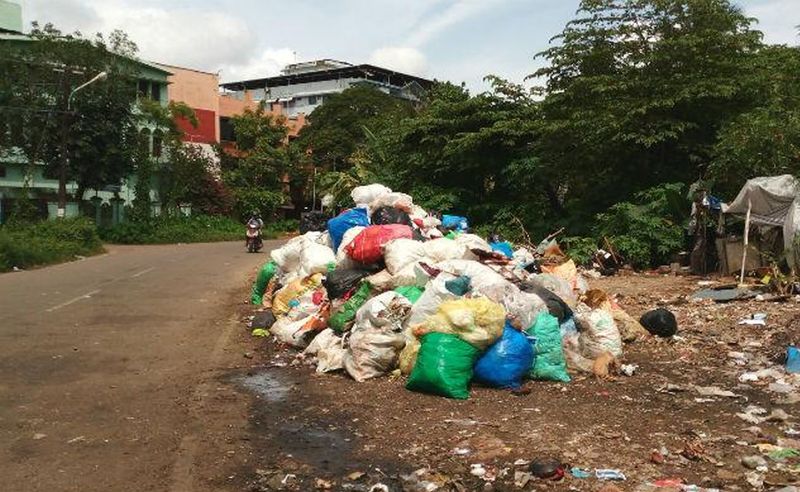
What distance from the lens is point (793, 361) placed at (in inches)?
244

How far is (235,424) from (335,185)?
20.0 metres

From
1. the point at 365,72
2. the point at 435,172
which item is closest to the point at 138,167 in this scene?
the point at 435,172

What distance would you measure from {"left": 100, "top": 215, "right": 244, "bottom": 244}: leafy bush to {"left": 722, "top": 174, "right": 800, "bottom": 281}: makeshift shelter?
93.0 ft

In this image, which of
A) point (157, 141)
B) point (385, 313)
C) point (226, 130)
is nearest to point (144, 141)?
point (157, 141)

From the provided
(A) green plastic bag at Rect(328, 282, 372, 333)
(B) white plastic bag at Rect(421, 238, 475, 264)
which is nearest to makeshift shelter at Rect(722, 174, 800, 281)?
(B) white plastic bag at Rect(421, 238, 475, 264)

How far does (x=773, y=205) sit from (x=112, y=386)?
10603 millimetres

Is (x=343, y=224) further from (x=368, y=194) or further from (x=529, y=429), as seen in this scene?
(x=529, y=429)

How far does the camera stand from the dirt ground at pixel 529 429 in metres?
3.94

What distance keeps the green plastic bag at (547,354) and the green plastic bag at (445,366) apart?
67 cm

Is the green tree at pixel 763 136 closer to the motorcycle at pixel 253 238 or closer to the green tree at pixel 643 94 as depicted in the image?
the green tree at pixel 643 94

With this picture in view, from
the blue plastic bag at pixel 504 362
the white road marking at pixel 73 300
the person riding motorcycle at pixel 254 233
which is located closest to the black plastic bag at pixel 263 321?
the white road marking at pixel 73 300

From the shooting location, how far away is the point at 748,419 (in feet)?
16.1

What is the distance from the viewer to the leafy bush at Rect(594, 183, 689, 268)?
50.2 ft

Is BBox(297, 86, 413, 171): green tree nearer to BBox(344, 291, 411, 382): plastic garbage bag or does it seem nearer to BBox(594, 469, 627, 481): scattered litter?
BBox(344, 291, 411, 382): plastic garbage bag
